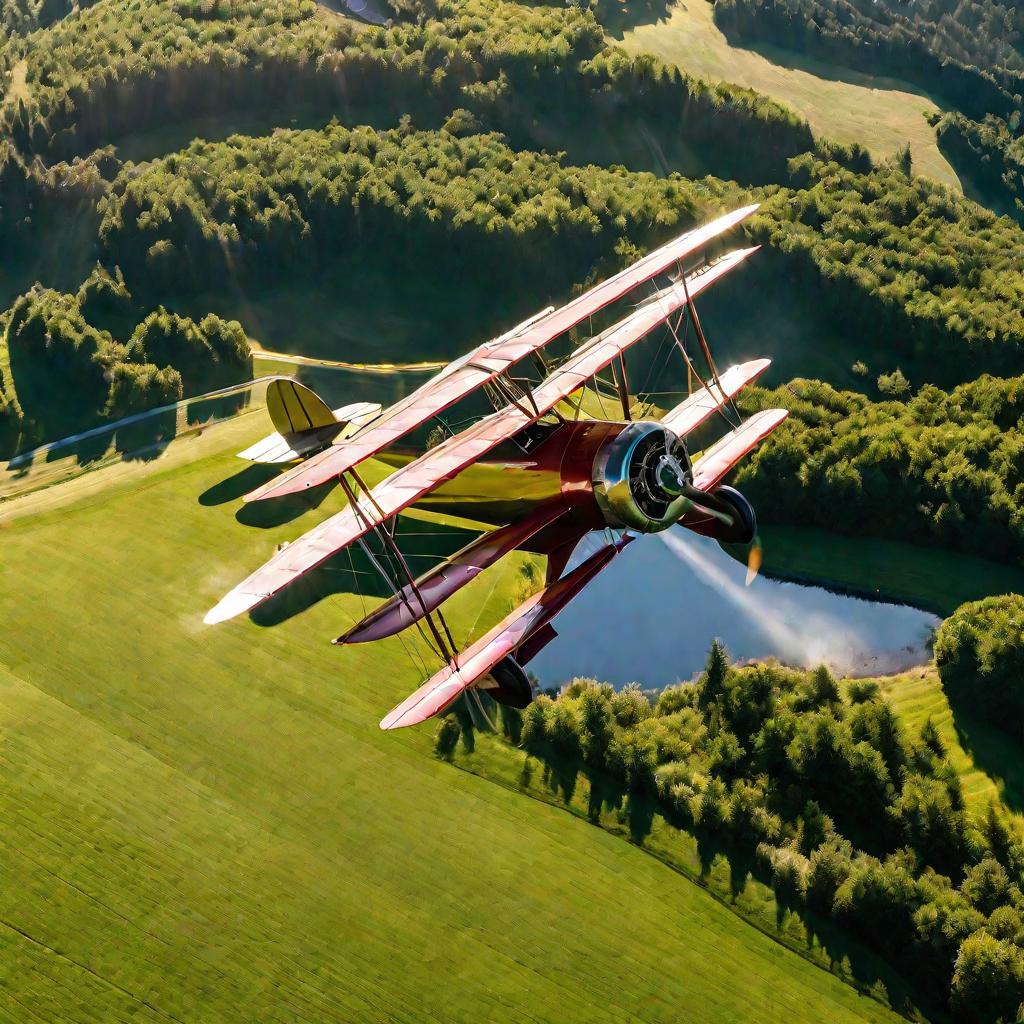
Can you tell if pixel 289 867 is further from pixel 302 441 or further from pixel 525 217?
pixel 525 217

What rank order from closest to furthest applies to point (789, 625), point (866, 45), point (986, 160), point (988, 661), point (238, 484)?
point (988, 661) → point (789, 625) → point (238, 484) → point (986, 160) → point (866, 45)

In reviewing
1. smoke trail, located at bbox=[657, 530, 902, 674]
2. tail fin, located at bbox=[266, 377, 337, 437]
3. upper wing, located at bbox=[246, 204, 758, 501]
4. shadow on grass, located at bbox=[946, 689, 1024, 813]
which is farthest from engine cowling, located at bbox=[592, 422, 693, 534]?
smoke trail, located at bbox=[657, 530, 902, 674]

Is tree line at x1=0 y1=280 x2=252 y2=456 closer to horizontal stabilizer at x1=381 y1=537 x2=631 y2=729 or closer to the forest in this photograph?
the forest

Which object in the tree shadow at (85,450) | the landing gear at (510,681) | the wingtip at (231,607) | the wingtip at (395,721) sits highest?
the wingtip at (231,607)

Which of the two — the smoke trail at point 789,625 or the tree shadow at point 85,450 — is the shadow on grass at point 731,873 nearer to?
the smoke trail at point 789,625

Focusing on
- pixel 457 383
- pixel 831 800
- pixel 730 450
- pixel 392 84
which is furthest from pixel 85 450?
pixel 392 84

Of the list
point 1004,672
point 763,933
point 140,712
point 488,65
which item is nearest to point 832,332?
point 1004,672

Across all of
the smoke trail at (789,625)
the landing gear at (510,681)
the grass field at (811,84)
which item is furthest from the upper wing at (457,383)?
the grass field at (811,84)
